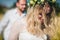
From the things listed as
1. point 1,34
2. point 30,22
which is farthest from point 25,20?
point 1,34

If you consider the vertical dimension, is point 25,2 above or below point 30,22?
above

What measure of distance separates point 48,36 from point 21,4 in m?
0.41

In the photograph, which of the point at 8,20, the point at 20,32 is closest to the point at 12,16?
the point at 8,20

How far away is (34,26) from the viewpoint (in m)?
3.00

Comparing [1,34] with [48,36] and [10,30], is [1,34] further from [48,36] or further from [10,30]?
[48,36]

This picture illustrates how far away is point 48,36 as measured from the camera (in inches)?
119

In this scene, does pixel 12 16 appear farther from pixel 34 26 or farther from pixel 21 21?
pixel 34 26

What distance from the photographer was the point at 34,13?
9.87 feet

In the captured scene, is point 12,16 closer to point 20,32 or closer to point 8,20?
point 8,20

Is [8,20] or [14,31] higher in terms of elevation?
[8,20]

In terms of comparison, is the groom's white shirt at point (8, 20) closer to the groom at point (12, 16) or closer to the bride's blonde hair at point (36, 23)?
the groom at point (12, 16)

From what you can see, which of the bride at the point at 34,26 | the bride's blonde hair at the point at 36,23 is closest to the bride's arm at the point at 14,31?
the bride at the point at 34,26

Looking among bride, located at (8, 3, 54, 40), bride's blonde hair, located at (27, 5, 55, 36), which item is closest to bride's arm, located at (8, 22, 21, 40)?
bride, located at (8, 3, 54, 40)

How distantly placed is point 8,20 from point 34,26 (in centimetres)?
26
